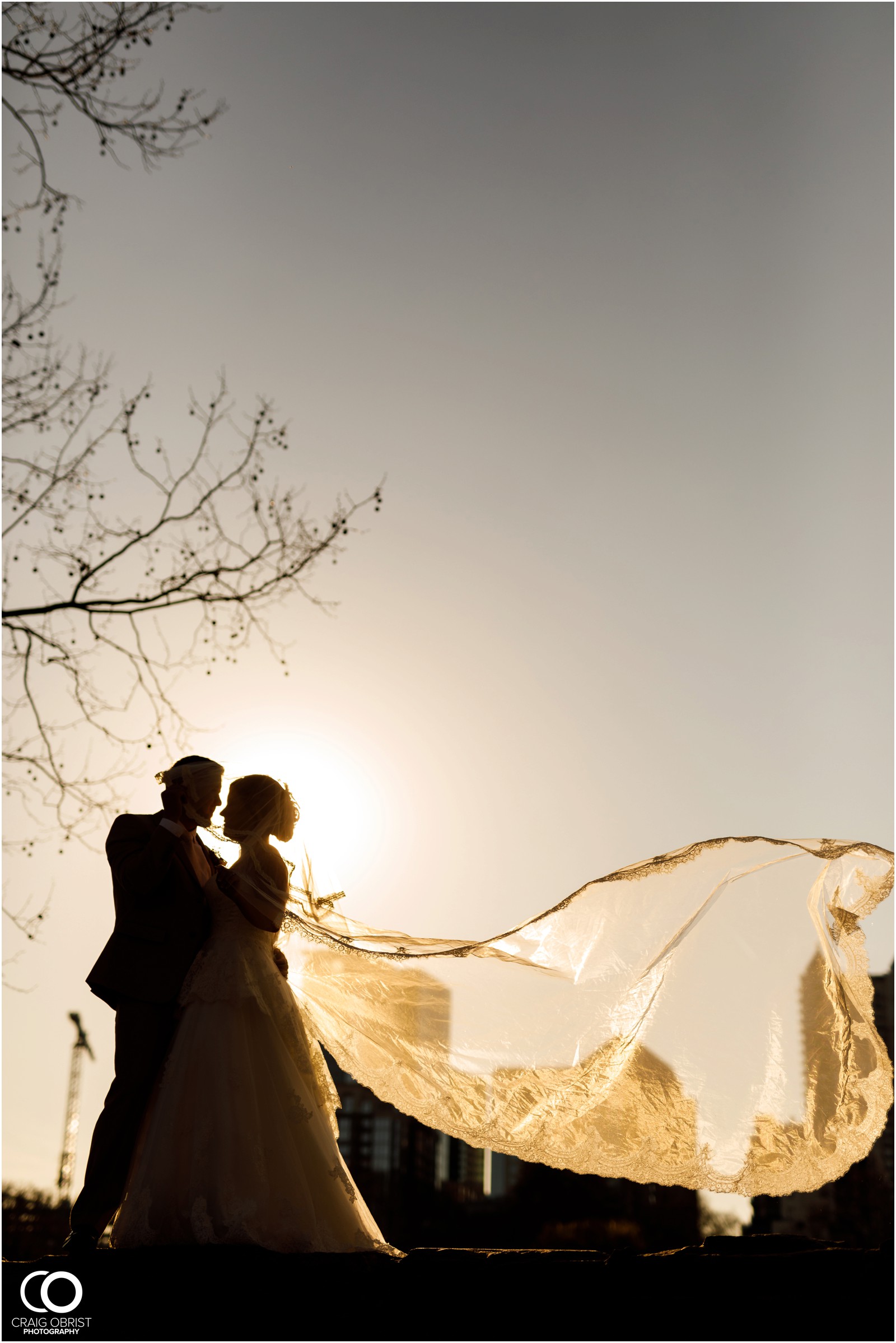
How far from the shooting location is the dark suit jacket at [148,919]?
5.06 metres

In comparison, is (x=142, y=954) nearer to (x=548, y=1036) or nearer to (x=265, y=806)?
(x=265, y=806)

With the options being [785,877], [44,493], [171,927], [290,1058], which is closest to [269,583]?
[44,493]

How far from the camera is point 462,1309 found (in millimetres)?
4055

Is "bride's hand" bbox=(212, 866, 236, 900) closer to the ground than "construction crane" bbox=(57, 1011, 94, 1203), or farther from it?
farther from it

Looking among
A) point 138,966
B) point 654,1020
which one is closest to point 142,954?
point 138,966

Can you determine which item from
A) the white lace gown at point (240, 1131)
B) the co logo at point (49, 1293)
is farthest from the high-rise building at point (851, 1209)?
the co logo at point (49, 1293)

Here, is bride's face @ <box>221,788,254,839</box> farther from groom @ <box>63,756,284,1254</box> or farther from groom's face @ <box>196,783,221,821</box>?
groom @ <box>63,756,284,1254</box>

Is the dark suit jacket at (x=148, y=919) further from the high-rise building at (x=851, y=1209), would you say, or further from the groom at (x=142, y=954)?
the high-rise building at (x=851, y=1209)

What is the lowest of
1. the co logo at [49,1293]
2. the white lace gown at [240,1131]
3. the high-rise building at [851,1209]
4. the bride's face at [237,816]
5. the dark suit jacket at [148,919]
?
the high-rise building at [851,1209]

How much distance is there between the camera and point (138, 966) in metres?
5.09

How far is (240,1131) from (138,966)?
35.8 inches

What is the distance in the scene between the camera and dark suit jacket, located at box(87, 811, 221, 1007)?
5.06 m

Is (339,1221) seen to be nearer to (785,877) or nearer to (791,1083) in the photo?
(791,1083)

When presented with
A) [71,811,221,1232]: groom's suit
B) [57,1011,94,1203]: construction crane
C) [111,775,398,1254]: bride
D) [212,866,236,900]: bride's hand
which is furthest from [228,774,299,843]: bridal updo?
[57,1011,94,1203]: construction crane
